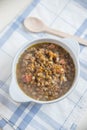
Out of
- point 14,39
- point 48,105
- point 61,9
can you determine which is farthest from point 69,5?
point 48,105

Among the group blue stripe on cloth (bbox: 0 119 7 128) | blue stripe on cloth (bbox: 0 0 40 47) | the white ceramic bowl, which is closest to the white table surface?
blue stripe on cloth (bbox: 0 0 40 47)

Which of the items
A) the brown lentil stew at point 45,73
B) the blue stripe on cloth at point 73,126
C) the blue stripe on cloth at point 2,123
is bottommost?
the blue stripe on cloth at point 2,123

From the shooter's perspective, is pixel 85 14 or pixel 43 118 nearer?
pixel 43 118

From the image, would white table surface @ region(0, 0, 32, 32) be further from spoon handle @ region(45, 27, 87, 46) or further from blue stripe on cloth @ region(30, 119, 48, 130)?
blue stripe on cloth @ region(30, 119, 48, 130)

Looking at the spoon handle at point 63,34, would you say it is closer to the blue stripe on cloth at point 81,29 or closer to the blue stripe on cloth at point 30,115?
the blue stripe on cloth at point 81,29

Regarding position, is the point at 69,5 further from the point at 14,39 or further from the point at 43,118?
the point at 43,118

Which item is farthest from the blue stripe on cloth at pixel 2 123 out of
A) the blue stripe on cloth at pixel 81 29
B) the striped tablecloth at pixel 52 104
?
the blue stripe on cloth at pixel 81 29
